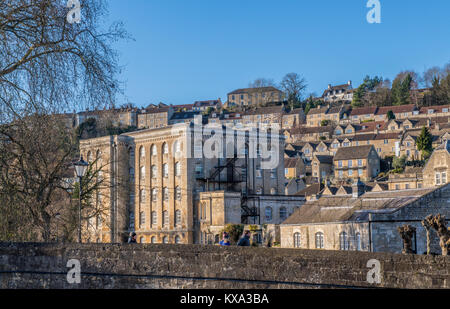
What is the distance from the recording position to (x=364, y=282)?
41.6 feet

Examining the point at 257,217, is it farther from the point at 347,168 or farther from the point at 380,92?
the point at 380,92

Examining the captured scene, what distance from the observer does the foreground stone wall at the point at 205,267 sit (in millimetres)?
12297

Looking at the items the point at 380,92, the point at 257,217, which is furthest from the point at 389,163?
the point at 257,217

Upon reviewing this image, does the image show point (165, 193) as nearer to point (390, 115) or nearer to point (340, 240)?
point (340, 240)


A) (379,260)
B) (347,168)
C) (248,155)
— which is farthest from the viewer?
(347,168)

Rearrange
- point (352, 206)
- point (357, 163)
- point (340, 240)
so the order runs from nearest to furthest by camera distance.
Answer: point (340, 240)
point (352, 206)
point (357, 163)

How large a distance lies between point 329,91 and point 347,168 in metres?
78.8

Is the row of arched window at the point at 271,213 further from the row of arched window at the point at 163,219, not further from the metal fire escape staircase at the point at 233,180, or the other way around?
the row of arched window at the point at 163,219

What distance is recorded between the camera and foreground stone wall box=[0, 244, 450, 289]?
40.3ft

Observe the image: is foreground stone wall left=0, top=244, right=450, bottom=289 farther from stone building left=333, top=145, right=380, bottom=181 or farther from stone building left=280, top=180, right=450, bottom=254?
stone building left=333, top=145, right=380, bottom=181

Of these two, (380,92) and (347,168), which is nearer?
(347,168)

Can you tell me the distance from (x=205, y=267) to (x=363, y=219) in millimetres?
24060

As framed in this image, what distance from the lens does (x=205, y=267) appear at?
14555 millimetres

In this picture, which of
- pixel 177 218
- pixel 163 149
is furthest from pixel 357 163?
pixel 177 218
